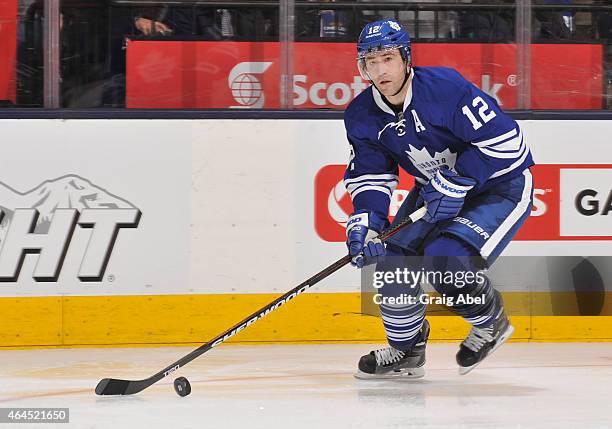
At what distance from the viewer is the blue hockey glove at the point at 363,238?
136 inches

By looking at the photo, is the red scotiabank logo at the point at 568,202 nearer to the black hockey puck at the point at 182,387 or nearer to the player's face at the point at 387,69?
the player's face at the point at 387,69

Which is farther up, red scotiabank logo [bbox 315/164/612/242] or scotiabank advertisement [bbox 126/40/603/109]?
scotiabank advertisement [bbox 126/40/603/109]

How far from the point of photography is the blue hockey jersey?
3389 millimetres

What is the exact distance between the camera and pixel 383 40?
3.36 meters

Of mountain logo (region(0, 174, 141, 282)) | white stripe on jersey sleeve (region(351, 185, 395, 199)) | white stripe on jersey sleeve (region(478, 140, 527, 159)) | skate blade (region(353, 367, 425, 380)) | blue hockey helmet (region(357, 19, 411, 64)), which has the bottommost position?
skate blade (region(353, 367, 425, 380))

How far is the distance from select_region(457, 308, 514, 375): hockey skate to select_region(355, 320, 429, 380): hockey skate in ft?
0.56

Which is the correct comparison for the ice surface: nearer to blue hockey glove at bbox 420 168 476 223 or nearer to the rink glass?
blue hockey glove at bbox 420 168 476 223

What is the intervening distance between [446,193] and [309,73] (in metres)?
1.28

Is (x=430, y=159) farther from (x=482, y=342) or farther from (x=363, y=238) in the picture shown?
(x=482, y=342)

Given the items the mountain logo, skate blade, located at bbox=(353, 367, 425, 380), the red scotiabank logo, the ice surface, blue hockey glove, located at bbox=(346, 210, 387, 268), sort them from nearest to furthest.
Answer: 1. the ice surface
2. blue hockey glove, located at bbox=(346, 210, 387, 268)
3. skate blade, located at bbox=(353, 367, 425, 380)
4. the mountain logo
5. the red scotiabank logo

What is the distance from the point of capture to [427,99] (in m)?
3.40

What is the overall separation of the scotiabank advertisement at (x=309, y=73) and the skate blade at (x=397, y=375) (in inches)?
47.8

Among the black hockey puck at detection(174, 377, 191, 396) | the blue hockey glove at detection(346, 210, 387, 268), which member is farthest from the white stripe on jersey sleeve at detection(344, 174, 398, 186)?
the black hockey puck at detection(174, 377, 191, 396)

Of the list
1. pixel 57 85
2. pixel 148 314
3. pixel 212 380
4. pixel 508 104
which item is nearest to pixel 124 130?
pixel 57 85
